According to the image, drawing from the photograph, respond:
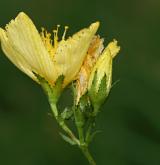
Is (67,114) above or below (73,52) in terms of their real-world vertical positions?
below

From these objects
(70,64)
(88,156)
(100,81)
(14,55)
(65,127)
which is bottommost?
(88,156)

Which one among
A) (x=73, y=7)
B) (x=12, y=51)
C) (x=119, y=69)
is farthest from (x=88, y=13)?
(x=12, y=51)

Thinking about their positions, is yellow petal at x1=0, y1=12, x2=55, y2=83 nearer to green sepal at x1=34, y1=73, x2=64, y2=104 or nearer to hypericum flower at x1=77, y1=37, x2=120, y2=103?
green sepal at x1=34, y1=73, x2=64, y2=104

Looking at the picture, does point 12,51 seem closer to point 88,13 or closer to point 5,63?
point 5,63

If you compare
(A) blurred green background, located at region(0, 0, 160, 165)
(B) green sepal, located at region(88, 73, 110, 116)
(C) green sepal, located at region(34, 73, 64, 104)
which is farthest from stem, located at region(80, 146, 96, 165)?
(A) blurred green background, located at region(0, 0, 160, 165)

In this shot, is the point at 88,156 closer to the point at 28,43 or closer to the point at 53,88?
the point at 53,88

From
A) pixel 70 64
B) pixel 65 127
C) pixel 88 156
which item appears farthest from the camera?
pixel 70 64

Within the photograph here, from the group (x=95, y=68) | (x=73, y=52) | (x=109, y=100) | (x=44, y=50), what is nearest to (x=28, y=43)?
(x=44, y=50)
